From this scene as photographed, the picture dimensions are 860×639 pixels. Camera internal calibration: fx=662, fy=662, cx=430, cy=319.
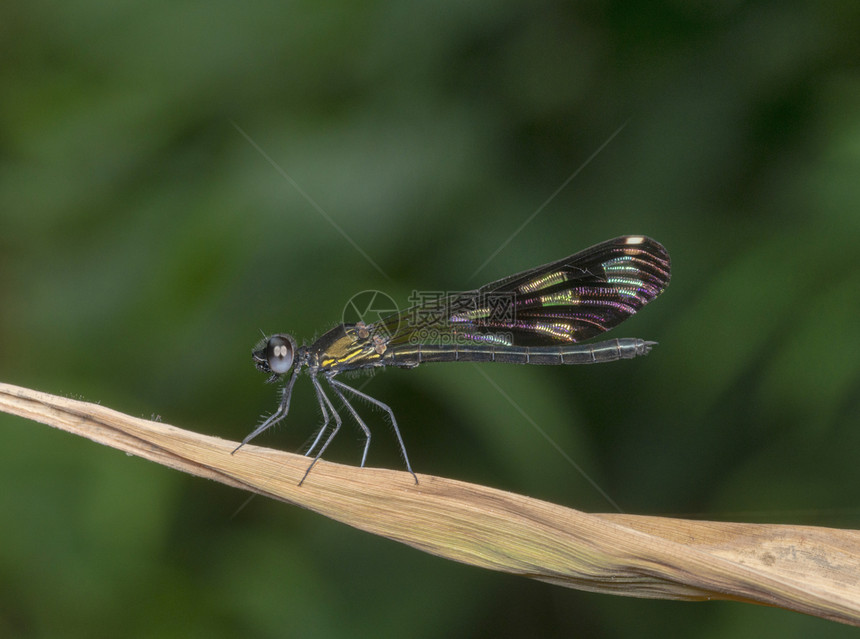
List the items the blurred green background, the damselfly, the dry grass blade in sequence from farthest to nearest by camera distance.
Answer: the blurred green background → the damselfly → the dry grass blade

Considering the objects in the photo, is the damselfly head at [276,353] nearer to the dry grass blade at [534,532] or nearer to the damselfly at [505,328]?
the damselfly at [505,328]

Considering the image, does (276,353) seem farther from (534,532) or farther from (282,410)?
(534,532)

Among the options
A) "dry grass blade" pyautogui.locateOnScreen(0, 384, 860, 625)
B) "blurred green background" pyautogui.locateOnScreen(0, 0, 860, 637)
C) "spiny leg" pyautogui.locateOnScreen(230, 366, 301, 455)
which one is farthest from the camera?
"blurred green background" pyautogui.locateOnScreen(0, 0, 860, 637)

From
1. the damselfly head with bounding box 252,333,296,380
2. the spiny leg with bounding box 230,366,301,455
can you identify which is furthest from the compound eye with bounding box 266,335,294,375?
the spiny leg with bounding box 230,366,301,455

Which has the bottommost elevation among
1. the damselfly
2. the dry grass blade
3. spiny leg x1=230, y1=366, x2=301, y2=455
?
the dry grass blade

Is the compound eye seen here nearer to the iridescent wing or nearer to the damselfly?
the damselfly

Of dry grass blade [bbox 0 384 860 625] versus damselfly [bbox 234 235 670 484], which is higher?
damselfly [bbox 234 235 670 484]

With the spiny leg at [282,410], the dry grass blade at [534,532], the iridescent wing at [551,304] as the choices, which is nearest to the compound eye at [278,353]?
the spiny leg at [282,410]
